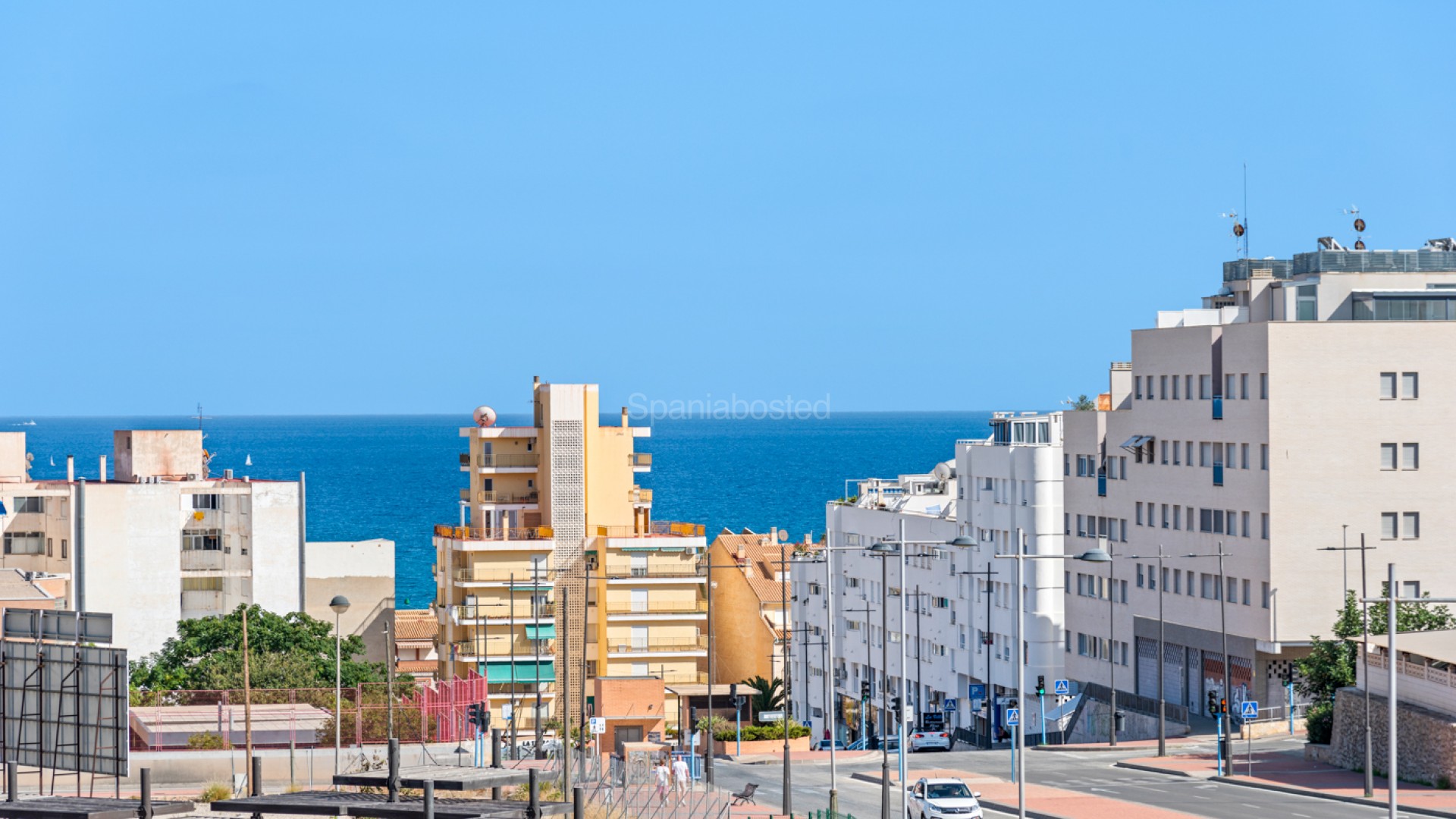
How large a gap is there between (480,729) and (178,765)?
10.6 meters

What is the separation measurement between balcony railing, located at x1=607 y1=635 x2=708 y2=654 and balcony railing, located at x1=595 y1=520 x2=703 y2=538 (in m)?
6.09

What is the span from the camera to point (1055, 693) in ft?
346

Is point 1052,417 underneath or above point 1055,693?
above

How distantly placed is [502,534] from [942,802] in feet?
234

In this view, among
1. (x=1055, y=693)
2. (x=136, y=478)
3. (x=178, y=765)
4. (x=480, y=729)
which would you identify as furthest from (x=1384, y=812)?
(x=136, y=478)

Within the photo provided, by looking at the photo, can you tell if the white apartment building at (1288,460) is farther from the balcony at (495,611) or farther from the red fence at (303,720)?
the balcony at (495,611)

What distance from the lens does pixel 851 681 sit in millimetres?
126938

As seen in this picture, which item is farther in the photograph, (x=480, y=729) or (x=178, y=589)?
(x=178, y=589)

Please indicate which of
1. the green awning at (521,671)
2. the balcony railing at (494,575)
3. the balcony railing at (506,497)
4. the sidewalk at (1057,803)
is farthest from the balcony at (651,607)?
the sidewalk at (1057,803)

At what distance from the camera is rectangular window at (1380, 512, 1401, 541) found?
8788 cm

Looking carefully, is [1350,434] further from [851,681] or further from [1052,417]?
[851,681]

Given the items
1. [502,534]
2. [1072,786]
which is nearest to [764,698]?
[502,534]

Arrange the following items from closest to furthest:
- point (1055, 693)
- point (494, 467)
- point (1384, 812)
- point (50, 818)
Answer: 1. point (50, 818)
2. point (1384, 812)
3. point (1055, 693)
4. point (494, 467)

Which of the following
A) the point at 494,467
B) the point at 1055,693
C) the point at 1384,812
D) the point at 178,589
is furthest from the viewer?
the point at 494,467
